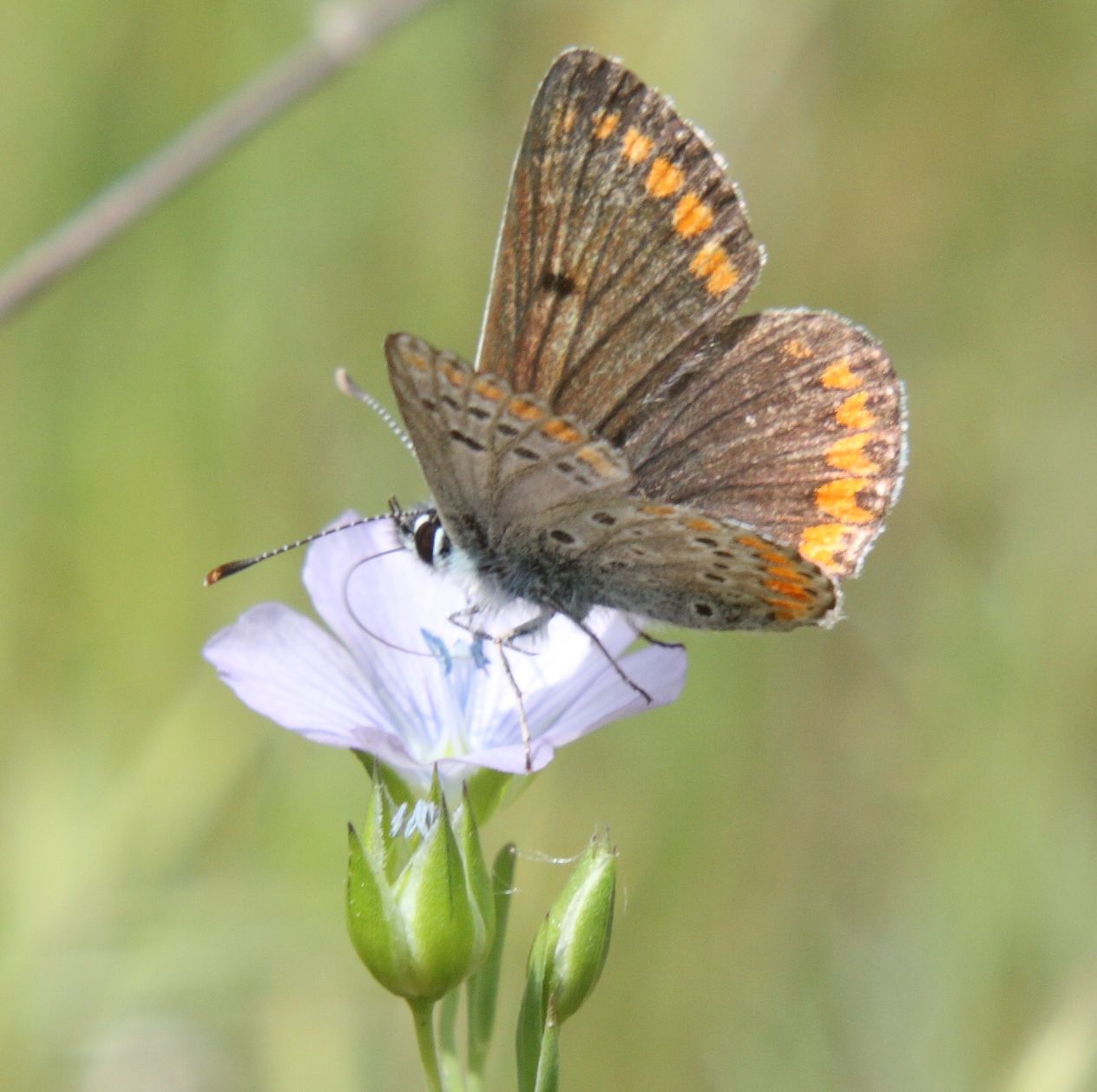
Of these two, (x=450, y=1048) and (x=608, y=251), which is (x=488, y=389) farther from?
(x=450, y=1048)

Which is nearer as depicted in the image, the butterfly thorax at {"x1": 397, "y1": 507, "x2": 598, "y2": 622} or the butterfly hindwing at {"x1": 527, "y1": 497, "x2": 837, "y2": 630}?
the butterfly hindwing at {"x1": 527, "y1": 497, "x2": 837, "y2": 630}

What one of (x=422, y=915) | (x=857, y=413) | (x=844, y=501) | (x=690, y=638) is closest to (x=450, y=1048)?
(x=422, y=915)

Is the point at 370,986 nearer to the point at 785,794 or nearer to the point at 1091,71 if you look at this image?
the point at 785,794

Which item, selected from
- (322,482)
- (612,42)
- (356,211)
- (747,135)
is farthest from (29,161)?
(747,135)

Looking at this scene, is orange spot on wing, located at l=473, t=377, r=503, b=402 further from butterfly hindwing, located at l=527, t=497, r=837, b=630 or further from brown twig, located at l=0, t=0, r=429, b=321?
brown twig, located at l=0, t=0, r=429, b=321

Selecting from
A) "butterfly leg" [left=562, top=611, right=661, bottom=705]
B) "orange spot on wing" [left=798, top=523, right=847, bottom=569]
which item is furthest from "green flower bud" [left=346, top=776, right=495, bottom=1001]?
"orange spot on wing" [left=798, top=523, right=847, bottom=569]
